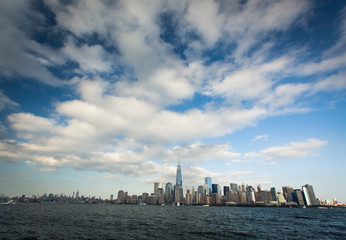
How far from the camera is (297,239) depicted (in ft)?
135

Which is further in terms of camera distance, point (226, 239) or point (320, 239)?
point (320, 239)

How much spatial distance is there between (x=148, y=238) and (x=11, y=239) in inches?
1067

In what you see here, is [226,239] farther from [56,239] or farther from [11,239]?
[11,239]

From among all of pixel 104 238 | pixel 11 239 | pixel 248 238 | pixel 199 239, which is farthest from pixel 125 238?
pixel 248 238

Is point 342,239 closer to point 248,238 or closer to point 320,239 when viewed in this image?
point 320,239

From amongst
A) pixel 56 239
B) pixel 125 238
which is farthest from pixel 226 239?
pixel 56 239

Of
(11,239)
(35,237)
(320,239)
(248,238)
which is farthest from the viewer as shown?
(320,239)

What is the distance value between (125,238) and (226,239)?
22.3 m

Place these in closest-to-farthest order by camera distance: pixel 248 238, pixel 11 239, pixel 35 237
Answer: pixel 11 239, pixel 35 237, pixel 248 238

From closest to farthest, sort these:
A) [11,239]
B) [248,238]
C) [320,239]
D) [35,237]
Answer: [11,239] < [35,237] < [248,238] < [320,239]

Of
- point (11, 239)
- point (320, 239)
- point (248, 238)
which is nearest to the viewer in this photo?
point (11, 239)

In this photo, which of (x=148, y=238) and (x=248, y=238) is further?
(x=248, y=238)

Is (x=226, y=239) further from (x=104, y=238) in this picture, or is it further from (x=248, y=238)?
(x=104, y=238)

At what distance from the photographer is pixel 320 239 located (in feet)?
141
